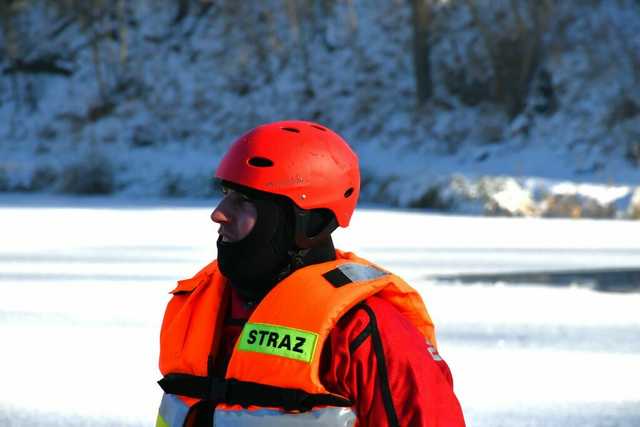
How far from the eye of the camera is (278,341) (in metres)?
2.00

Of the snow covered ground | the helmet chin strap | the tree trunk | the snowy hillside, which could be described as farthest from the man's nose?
the tree trunk

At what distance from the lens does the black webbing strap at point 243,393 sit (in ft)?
6.41

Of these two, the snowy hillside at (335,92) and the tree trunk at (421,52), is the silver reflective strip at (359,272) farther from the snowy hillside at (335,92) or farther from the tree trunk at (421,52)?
the tree trunk at (421,52)

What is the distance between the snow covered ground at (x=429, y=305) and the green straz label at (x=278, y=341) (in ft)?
7.57

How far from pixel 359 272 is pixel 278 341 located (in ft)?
0.56

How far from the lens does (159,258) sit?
995 cm

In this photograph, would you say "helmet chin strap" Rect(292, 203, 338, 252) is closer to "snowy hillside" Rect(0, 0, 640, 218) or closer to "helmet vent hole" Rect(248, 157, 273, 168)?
"helmet vent hole" Rect(248, 157, 273, 168)

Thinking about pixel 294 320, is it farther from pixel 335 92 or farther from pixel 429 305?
pixel 335 92

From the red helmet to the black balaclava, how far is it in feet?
0.10

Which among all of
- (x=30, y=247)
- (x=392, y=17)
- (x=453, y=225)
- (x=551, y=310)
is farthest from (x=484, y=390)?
(x=392, y=17)

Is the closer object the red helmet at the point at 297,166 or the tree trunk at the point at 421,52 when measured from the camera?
the red helmet at the point at 297,166

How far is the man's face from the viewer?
207cm

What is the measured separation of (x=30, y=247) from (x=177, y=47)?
14.8 m

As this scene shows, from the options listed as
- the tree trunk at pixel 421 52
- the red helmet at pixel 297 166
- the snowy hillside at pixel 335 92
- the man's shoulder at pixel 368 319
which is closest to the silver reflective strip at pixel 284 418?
the man's shoulder at pixel 368 319
